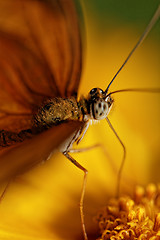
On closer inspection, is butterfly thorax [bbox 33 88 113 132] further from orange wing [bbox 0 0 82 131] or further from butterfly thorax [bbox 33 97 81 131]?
orange wing [bbox 0 0 82 131]

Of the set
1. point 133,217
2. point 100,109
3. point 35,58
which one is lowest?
point 133,217

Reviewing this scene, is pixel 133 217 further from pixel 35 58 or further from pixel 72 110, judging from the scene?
pixel 35 58

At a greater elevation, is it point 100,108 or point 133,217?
point 100,108

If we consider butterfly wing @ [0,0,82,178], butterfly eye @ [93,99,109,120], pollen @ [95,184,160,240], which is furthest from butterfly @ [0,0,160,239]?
pollen @ [95,184,160,240]

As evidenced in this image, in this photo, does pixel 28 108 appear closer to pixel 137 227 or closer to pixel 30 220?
pixel 30 220

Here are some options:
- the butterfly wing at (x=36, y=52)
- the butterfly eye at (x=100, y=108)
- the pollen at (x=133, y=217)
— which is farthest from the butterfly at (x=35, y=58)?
the pollen at (x=133, y=217)

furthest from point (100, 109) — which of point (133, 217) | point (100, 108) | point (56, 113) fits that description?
point (133, 217)

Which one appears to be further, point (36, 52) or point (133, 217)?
point (36, 52)

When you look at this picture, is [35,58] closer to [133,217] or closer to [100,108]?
[100,108]

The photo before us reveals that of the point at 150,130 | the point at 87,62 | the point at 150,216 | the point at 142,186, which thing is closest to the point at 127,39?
the point at 87,62
